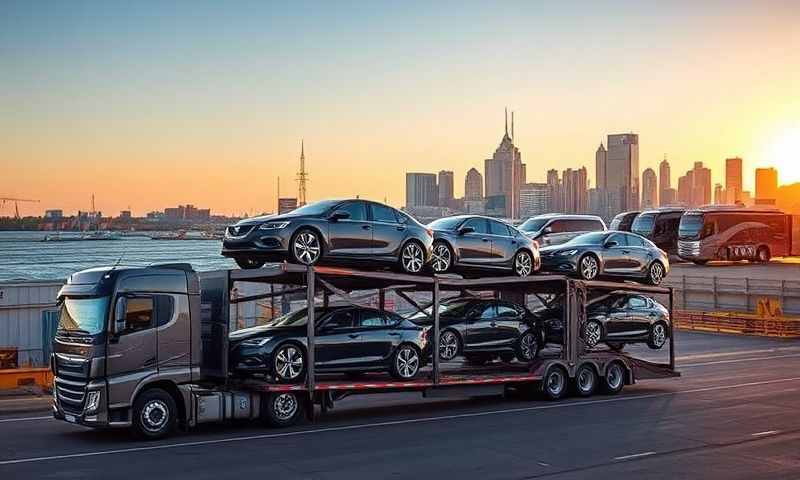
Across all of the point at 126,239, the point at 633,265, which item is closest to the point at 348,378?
the point at 633,265

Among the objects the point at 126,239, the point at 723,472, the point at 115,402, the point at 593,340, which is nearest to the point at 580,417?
the point at 593,340

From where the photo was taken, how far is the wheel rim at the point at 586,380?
22.0 m

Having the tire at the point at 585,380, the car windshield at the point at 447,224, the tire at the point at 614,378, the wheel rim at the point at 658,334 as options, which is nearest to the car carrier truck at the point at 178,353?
the car windshield at the point at 447,224

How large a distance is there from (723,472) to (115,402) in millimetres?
9096

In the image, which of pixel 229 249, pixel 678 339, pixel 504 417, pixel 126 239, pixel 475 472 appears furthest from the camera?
pixel 126 239

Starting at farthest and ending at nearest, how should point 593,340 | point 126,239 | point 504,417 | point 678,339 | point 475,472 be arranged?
1. point 126,239
2. point 678,339
3. point 593,340
4. point 504,417
5. point 475,472

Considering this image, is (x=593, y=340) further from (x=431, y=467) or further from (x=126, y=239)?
(x=126, y=239)

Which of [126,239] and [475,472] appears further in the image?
[126,239]

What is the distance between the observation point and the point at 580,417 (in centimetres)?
1919

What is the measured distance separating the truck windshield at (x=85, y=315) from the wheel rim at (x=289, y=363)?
9.87 feet

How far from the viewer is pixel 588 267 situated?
22344 mm

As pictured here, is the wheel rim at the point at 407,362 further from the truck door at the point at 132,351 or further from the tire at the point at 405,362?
the truck door at the point at 132,351

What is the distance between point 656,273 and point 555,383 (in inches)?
168

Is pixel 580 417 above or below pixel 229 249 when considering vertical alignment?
below
